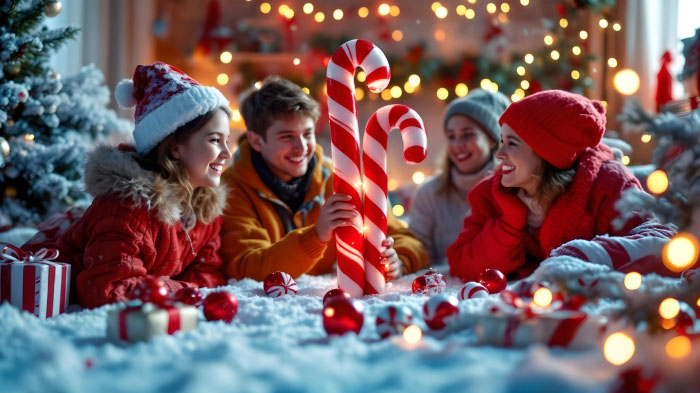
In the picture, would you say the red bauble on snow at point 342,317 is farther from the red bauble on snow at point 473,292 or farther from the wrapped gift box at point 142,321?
the red bauble on snow at point 473,292

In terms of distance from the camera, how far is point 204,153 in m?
2.07

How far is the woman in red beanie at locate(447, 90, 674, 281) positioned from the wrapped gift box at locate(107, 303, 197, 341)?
117 centimetres

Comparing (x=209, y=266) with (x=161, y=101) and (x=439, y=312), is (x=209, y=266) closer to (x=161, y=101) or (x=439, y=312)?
(x=161, y=101)

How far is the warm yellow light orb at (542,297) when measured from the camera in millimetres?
1455

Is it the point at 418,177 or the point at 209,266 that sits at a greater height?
the point at 418,177

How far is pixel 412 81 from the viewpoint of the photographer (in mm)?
4621

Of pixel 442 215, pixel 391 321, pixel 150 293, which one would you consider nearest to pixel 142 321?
pixel 150 293

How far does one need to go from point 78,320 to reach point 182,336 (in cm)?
35

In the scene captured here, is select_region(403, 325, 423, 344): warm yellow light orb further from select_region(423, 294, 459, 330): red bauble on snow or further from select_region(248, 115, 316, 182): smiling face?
select_region(248, 115, 316, 182): smiling face

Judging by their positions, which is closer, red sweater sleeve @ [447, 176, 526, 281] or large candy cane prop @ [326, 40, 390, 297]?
large candy cane prop @ [326, 40, 390, 297]

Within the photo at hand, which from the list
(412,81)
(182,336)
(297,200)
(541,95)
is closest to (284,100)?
(297,200)

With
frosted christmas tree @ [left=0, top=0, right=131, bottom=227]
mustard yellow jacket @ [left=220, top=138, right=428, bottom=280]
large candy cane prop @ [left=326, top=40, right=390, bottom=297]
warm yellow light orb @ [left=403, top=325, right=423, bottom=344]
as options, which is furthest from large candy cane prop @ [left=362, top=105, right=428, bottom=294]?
frosted christmas tree @ [left=0, top=0, right=131, bottom=227]

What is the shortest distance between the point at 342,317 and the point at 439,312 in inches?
8.7

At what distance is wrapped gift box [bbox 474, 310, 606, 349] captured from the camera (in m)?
1.25
